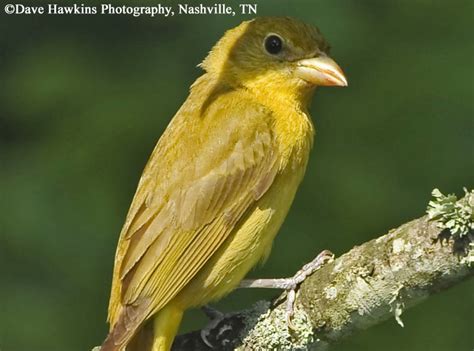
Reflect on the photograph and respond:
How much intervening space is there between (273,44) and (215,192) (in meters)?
0.89

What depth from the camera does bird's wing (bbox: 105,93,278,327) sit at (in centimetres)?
507

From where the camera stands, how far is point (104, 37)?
7.62 m

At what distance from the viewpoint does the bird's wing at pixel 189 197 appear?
5074mm

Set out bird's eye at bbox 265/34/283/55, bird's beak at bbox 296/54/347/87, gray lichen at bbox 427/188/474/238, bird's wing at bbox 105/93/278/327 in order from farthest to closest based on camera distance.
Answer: bird's eye at bbox 265/34/283/55, bird's beak at bbox 296/54/347/87, bird's wing at bbox 105/93/278/327, gray lichen at bbox 427/188/474/238

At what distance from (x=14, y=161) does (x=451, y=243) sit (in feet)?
12.5

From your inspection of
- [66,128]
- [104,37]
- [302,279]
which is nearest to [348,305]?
[302,279]

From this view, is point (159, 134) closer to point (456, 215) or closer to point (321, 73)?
point (321, 73)

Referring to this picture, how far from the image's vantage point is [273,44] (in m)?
5.82

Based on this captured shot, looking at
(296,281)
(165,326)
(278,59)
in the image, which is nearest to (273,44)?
(278,59)

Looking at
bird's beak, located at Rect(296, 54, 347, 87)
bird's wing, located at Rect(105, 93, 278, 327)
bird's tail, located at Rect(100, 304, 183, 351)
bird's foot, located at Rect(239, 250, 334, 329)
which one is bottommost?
bird's tail, located at Rect(100, 304, 183, 351)

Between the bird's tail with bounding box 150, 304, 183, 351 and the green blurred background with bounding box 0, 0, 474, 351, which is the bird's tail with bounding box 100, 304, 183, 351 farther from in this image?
the green blurred background with bounding box 0, 0, 474, 351

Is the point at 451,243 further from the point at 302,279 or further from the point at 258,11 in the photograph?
the point at 258,11

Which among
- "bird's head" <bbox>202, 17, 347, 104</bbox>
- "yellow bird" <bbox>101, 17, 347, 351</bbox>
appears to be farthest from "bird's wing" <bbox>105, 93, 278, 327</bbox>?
"bird's head" <bbox>202, 17, 347, 104</bbox>

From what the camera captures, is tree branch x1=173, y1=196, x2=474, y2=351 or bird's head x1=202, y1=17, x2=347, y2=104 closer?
tree branch x1=173, y1=196, x2=474, y2=351
